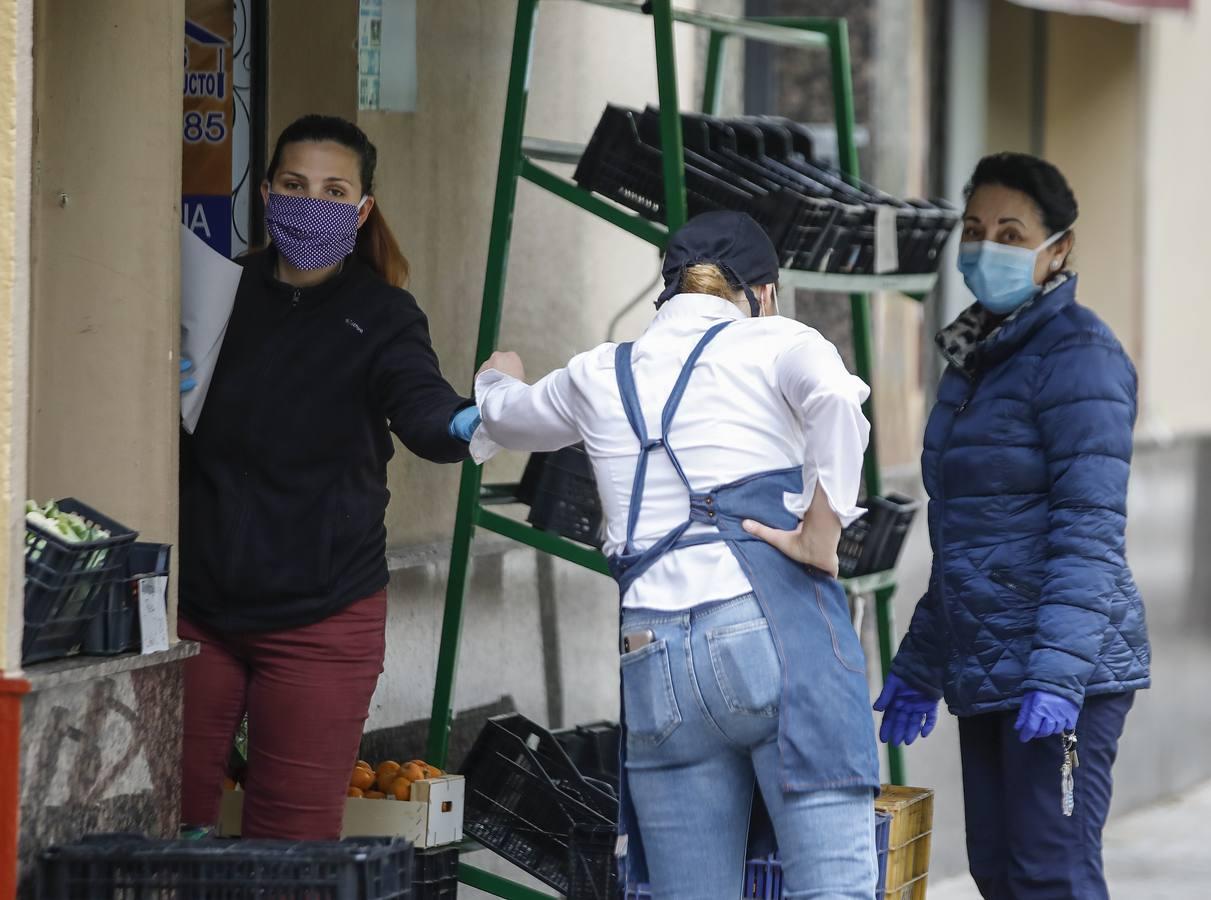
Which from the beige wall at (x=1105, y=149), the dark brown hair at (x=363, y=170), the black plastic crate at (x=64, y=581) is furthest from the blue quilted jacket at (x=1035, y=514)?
the beige wall at (x=1105, y=149)

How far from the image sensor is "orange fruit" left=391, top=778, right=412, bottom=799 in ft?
14.8

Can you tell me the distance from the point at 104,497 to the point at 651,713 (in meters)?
1.08

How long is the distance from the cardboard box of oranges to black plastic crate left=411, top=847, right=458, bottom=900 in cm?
7

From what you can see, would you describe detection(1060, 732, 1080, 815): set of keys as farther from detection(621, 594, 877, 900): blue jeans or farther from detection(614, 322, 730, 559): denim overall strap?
detection(614, 322, 730, 559): denim overall strap

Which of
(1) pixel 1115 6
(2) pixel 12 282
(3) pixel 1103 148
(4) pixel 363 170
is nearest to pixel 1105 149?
(3) pixel 1103 148

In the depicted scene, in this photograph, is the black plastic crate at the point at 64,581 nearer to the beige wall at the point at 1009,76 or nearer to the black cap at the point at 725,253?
the black cap at the point at 725,253

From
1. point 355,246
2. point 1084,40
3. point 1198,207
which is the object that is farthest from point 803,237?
point 1198,207

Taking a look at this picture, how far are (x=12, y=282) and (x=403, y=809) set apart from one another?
5.97ft

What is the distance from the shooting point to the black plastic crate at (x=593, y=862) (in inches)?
178

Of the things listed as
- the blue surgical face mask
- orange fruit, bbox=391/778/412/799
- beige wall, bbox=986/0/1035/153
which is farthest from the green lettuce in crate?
beige wall, bbox=986/0/1035/153

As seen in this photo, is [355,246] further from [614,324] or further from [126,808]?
[614,324]

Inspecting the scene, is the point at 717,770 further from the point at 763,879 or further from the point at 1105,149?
the point at 1105,149

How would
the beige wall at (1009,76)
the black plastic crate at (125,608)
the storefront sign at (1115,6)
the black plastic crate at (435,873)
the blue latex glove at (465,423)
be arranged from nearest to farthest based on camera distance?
the black plastic crate at (125,608) < the blue latex glove at (465,423) < the black plastic crate at (435,873) < the storefront sign at (1115,6) < the beige wall at (1009,76)

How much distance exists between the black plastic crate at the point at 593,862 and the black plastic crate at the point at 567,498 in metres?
0.68
